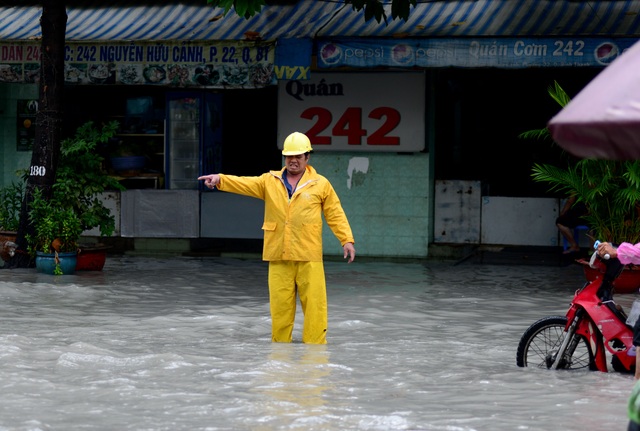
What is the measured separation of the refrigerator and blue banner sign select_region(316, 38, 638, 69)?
3362 millimetres

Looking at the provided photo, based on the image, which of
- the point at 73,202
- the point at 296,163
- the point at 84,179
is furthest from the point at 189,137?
the point at 296,163

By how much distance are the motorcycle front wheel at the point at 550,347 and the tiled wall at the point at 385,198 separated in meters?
8.26

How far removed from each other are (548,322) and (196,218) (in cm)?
1034

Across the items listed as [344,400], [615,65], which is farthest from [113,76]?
[615,65]

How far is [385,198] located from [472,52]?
3.17m

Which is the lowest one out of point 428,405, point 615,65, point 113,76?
point 428,405

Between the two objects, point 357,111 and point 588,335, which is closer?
point 588,335

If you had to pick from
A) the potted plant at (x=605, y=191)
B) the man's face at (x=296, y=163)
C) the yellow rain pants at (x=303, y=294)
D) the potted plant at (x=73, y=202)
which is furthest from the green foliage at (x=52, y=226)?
the potted plant at (x=605, y=191)

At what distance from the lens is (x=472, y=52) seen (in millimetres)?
14773

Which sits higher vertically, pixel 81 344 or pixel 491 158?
pixel 491 158

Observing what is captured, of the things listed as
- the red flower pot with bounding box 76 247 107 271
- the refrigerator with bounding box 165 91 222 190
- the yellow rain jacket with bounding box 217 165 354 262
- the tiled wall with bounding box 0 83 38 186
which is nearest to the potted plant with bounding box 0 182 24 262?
the red flower pot with bounding box 76 247 107 271

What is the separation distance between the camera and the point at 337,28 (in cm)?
1573

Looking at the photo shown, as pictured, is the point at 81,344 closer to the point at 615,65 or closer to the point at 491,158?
the point at 615,65

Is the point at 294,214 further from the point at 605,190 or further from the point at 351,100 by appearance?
the point at 351,100
